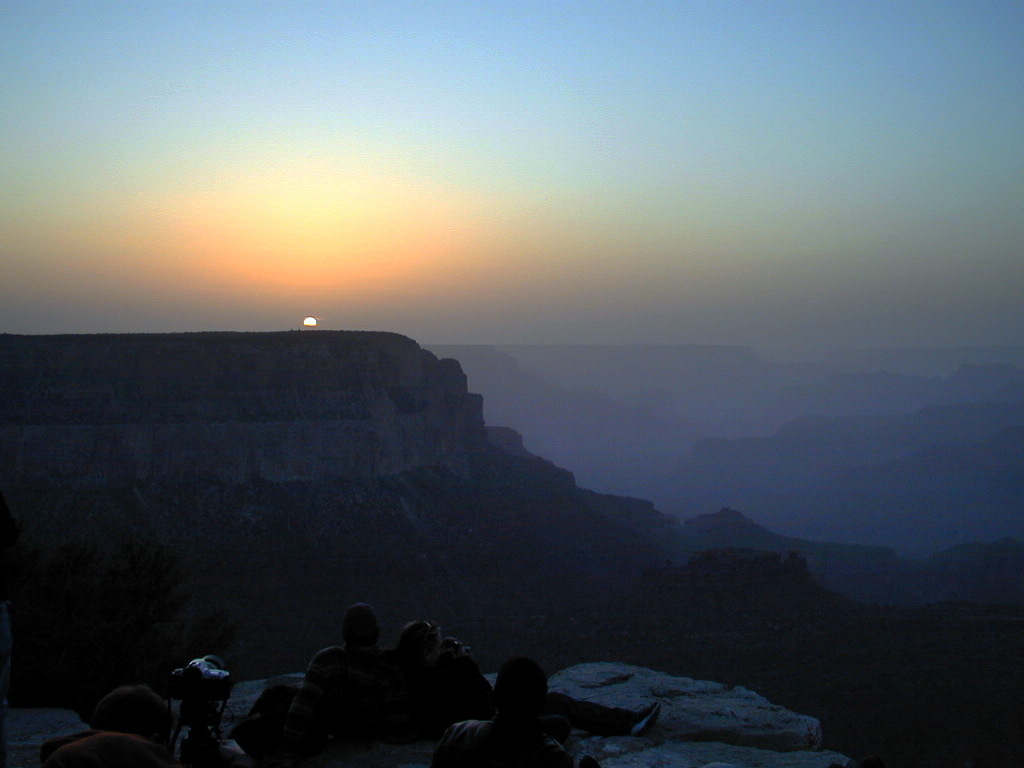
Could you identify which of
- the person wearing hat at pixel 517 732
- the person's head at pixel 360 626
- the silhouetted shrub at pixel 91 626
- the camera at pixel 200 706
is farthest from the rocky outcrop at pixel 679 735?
the silhouetted shrub at pixel 91 626

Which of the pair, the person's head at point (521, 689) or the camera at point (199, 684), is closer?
the person's head at point (521, 689)

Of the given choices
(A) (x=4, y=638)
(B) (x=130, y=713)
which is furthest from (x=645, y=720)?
(B) (x=130, y=713)

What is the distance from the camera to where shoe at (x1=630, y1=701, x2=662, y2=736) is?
25.8 ft

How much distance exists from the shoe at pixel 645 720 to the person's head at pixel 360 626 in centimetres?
286

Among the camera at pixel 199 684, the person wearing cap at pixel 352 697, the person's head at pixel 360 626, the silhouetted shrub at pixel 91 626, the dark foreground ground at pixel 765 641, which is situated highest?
the camera at pixel 199 684

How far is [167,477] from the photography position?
3712 centimetres

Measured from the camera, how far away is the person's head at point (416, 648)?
6.42m

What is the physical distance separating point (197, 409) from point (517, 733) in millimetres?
37722

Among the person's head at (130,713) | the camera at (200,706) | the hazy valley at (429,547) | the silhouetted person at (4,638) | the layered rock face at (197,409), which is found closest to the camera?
the person's head at (130,713)

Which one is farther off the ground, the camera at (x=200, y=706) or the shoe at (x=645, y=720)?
the camera at (x=200, y=706)

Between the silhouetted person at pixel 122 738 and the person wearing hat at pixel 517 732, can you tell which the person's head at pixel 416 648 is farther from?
the silhouetted person at pixel 122 738

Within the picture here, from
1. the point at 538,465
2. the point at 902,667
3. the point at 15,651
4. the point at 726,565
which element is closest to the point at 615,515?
the point at 538,465

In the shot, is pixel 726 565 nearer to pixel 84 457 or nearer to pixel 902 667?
pixel 902 667

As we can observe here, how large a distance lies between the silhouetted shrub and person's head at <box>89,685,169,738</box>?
363 inches
